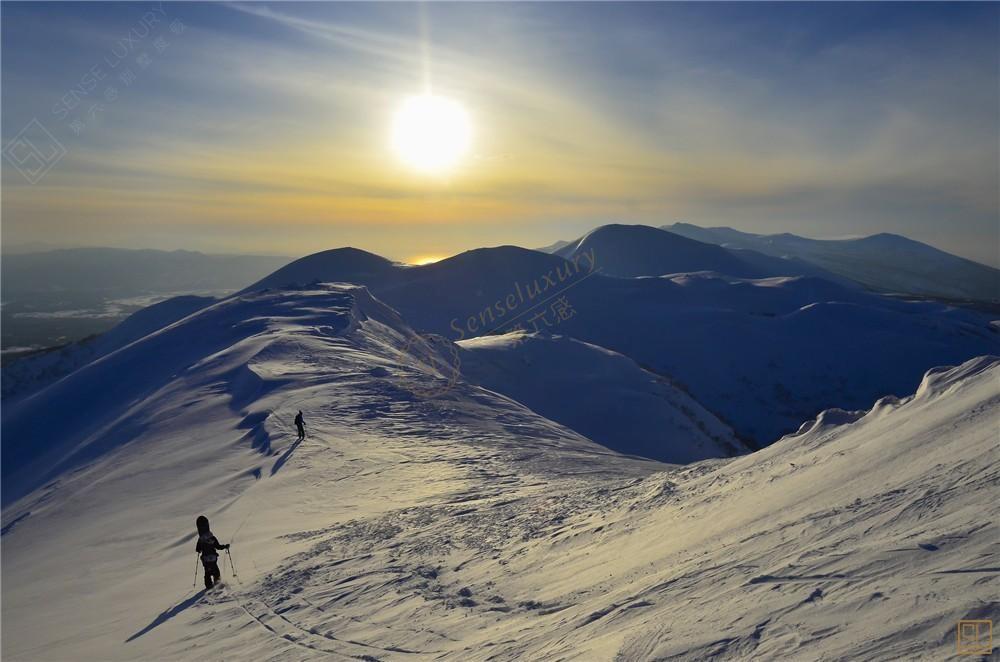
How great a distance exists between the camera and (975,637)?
14.9 ft

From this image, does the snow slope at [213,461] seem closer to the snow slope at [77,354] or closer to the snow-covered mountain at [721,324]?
the snow-covered mountain at [721,324]

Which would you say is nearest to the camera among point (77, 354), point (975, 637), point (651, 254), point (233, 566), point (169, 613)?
point (975, 637)

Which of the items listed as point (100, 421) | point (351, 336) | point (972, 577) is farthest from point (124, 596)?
point (351, 336)

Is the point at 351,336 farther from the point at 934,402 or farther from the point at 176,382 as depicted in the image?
the point at 934,402

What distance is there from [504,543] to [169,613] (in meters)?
5.76

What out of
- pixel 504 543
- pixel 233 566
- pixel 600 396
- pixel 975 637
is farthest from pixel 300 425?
pixel 600 396

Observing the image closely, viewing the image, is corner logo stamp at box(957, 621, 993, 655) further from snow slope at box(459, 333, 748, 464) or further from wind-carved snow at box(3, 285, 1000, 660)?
snow slope at box(459, 333, 748, 464)

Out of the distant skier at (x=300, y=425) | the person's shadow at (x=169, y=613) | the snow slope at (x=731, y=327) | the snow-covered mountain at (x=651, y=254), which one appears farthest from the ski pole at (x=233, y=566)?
the snow-covered mountain at (x=651, y=254)

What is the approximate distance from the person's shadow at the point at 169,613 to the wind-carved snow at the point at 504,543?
5cm

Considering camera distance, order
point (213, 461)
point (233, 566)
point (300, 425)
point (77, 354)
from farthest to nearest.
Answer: point (77, 354) < point (300, 425) < point (213, 461) < point (233, 566)

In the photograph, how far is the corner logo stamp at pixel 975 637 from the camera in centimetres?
439

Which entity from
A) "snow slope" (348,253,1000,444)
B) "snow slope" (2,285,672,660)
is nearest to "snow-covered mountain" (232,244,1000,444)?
"snow slope" (348,253,1000,444)

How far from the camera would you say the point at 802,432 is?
41.9 ft

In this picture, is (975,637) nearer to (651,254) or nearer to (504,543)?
(504,543)
